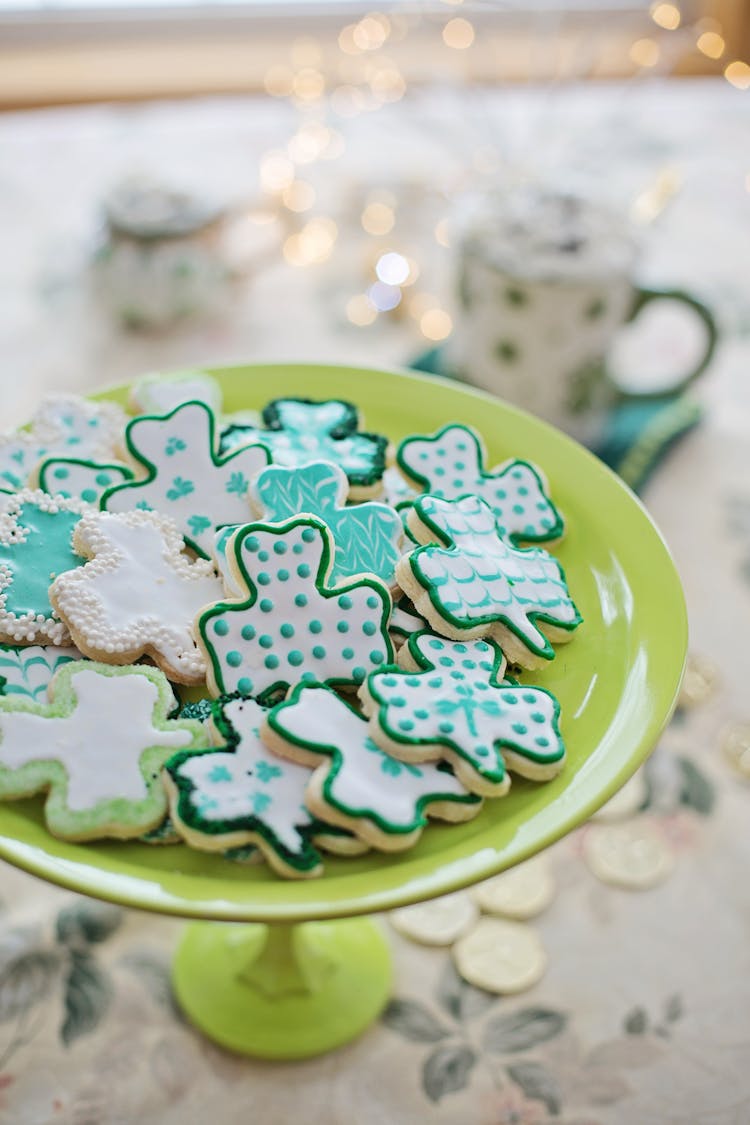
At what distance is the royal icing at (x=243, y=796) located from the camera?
52 cm

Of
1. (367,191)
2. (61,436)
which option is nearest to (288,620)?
(61,436)

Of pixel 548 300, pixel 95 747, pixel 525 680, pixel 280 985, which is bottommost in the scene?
pixel 280 985

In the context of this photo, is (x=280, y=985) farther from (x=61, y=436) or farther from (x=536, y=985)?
(x=61, y=436)

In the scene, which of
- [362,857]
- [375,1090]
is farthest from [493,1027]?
[362,857]

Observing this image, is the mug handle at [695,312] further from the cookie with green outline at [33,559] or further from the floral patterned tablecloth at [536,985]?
the cookie with green outline at [33,559]

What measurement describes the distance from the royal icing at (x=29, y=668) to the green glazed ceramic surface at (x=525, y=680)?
68mm

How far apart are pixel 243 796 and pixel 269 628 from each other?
0.10 metres

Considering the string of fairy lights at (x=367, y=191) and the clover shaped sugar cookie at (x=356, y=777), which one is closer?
the clover shaped sugar cookie at (x=356, y=777)

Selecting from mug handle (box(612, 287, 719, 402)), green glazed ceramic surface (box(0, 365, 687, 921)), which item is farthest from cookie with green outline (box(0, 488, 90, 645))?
mug handle (box(612, 287, 719, 402))

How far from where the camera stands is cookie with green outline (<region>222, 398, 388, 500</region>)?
707 mm

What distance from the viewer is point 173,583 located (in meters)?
0.63

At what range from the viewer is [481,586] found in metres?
0.63

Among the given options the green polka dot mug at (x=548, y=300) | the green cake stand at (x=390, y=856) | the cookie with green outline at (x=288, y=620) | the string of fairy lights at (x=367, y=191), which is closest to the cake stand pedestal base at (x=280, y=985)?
the green cake stand at (x=390, y=856)

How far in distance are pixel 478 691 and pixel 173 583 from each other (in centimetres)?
18
